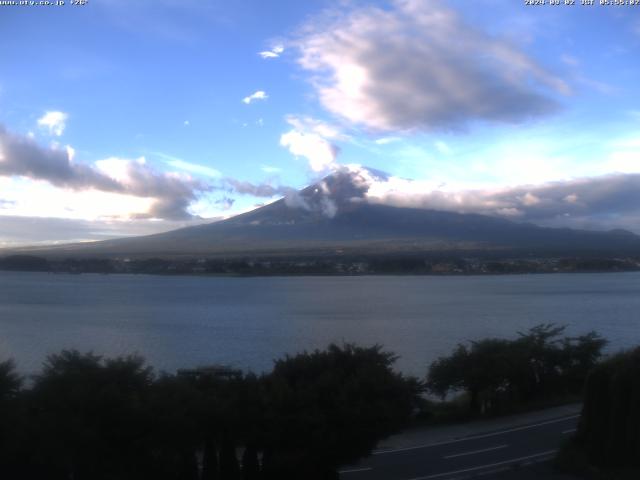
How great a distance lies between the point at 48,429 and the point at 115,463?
718mm

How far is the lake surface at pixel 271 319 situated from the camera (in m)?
22.6

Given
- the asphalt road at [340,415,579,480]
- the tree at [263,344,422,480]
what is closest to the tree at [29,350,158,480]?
the tree at [263,344,422,480]

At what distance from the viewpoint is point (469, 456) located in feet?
31.3

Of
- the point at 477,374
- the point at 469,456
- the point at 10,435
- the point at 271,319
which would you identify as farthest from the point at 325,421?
the point at 271,319

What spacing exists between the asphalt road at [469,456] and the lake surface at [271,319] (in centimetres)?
338

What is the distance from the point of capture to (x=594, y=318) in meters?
34.3

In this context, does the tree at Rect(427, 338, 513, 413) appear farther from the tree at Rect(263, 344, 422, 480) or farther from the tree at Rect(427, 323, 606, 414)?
the tree at Rect(263, 344, 422, 480)

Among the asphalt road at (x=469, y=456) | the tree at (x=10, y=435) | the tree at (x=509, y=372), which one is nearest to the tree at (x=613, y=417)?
the asphalt road at (x=469, y=456)

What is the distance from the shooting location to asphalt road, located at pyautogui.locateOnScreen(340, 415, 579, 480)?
865 cm

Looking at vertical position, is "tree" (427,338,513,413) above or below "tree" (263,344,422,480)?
below

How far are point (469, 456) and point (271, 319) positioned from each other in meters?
23.8

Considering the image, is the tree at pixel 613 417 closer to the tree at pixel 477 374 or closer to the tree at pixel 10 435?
the tree at pixel 477 374

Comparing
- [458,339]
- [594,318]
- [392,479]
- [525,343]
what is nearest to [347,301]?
[594,318]

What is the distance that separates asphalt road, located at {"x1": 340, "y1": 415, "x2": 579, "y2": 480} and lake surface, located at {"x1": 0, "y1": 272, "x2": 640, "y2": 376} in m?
3.38
